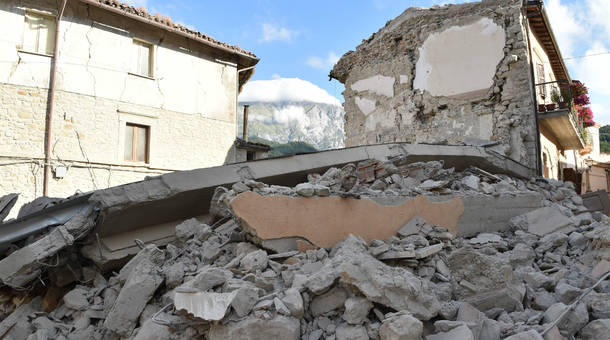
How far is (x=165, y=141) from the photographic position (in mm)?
10625

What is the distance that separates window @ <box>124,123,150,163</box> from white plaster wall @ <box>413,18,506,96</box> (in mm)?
7885

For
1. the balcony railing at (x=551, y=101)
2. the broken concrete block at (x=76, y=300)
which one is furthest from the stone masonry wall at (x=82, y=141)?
the balcony railing at (x=551, y=101)

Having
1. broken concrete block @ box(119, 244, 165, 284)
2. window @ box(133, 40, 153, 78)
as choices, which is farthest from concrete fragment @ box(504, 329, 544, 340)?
window @ box(133, 40, 153, 78)

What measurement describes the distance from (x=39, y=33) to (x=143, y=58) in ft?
8.00

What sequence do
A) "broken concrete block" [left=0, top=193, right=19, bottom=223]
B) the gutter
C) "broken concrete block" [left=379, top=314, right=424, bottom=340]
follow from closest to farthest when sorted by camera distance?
"broken concrete block" [left=379, top=314, right=424, bottom=340] → "broken concrete block" [left=0, top=193, right=19, bottom=223] → the gutter

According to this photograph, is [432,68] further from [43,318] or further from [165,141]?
[43,318]

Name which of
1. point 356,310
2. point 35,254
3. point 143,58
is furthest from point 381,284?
point 143,58

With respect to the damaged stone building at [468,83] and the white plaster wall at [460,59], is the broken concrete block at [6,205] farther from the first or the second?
the white plaster wall at [460,59]

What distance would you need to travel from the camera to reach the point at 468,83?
31.1 ft

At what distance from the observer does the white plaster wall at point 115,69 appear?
856 cm

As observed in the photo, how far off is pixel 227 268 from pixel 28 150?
8307 mm

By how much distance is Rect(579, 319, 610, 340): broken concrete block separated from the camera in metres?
2.25

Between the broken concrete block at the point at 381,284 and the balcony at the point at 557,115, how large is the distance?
8583mm

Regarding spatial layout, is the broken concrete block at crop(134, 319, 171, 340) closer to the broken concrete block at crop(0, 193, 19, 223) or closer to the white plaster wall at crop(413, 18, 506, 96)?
the broken concrete block at crop(0, 193, 19, 223)
